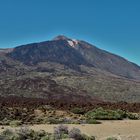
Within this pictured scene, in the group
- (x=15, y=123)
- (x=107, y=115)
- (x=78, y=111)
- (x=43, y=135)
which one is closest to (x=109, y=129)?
(x=43, y=135)

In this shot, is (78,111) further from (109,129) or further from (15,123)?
(109,129)

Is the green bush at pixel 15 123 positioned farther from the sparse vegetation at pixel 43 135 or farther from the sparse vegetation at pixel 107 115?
the sparse vegetation at pixel 107 115

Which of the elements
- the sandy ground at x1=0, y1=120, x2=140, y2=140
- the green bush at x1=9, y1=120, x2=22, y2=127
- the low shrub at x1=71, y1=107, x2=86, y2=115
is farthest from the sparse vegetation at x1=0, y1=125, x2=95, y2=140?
the low shrub at x1=71, y1=107, x2=86, y2=115

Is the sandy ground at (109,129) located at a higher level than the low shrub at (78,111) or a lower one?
lower

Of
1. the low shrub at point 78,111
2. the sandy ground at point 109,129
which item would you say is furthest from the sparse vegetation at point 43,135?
the low shrub at point 78,111

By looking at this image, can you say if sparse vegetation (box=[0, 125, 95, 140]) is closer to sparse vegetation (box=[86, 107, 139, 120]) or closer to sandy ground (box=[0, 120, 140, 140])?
sandy ground (box=[0, 120, 140, 140])

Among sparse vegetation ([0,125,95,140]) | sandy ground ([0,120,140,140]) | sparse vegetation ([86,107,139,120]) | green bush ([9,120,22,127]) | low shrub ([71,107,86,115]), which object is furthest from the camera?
low shrub ([71,107,86,115])

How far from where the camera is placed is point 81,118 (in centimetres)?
2612

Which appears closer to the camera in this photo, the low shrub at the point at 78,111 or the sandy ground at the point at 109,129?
the sandy ground at the point at 109,129

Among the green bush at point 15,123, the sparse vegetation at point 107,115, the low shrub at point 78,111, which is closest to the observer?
the green bush at point 15,123

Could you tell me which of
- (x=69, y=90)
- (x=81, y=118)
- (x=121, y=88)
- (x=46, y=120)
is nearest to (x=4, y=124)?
(x=46, y=120)

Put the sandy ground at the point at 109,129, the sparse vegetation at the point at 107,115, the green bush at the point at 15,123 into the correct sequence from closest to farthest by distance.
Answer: the sandy ground at the point at 109,129 → the green bush at the point at 15,123 → the sparse vegetation at the point at 107,115

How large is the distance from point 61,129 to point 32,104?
13198mm

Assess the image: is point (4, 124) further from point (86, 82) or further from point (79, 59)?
point (79, 59)
